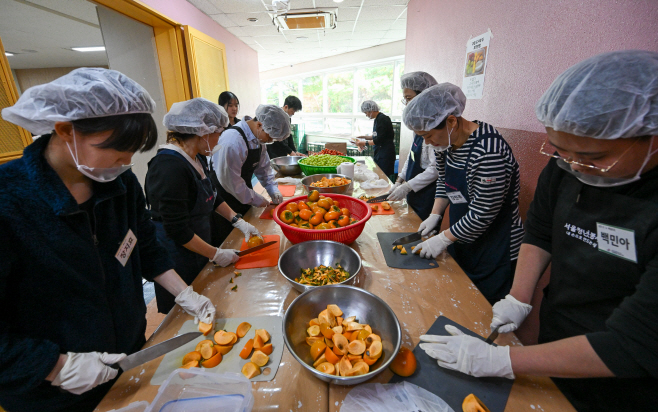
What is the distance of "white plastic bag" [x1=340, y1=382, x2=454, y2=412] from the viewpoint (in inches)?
35.7

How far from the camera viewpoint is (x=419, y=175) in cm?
294

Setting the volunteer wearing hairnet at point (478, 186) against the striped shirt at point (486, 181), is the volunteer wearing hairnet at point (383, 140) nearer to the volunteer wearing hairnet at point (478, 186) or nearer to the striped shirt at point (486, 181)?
the volunteer wearing hairnet at point (478, 186)

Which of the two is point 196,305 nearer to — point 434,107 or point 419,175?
point 434,107

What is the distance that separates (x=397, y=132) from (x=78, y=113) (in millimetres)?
7432

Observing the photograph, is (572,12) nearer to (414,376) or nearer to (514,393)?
(514,393)

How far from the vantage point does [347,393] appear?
98 centimetres

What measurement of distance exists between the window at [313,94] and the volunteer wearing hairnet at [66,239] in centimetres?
1183

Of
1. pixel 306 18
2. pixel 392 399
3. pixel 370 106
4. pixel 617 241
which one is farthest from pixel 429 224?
pixel 370 106

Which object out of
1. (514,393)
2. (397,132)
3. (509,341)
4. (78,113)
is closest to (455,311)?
(509,341)

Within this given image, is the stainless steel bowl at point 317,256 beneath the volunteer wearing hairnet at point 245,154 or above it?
beneath

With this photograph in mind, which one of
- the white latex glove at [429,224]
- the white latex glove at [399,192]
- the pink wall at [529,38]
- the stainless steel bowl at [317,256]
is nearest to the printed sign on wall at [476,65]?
the pink wall at [529,38]

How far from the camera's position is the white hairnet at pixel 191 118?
6.15 ft

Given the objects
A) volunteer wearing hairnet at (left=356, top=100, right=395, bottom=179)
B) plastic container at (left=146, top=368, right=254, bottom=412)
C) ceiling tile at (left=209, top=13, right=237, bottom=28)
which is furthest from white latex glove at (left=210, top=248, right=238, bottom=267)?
ceiling tile at (left=209, top=13, right=237, bottom=28)

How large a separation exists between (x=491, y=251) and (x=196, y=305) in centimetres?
187
